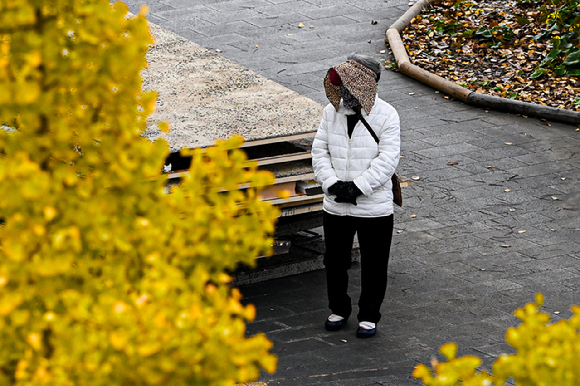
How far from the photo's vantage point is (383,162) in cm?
574

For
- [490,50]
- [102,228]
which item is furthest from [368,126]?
[490,50]

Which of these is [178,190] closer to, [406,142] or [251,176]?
[251,176]

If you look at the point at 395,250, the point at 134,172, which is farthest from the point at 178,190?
the point at 395,250

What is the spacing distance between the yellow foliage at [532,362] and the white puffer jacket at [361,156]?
3.50m

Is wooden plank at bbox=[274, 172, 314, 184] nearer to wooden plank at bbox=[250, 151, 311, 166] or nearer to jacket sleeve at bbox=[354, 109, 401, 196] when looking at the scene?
wooden plank at bbox=[250, 151, 311, 166]

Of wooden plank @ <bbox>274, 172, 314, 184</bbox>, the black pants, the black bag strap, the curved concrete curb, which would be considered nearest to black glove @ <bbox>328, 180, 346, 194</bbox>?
the black pants

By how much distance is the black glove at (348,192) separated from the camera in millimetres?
5762

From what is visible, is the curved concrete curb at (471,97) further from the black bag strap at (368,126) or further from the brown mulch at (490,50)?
the black bag strap at (368,126)

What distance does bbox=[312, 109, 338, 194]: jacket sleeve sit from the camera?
586 centimetres

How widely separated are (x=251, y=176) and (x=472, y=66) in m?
10.4

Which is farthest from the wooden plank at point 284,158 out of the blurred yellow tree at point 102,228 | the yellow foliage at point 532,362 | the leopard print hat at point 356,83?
the yellow foliage at point 532,362

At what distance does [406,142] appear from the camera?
9945 millimetres

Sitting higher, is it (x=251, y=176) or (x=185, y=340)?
(x=251, y=176)

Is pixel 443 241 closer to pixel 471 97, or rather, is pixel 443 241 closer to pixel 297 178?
pixel 297 178
